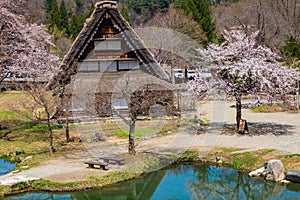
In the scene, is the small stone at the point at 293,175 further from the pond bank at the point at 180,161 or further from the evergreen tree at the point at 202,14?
the evergreen tree at the point at 202,14

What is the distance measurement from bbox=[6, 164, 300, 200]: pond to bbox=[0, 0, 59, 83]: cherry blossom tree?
8370 millimetres

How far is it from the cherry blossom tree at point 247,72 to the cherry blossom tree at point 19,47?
7.14 m

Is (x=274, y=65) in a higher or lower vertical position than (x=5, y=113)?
higher

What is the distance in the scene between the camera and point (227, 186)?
12.1m

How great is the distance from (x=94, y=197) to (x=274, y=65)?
912cm

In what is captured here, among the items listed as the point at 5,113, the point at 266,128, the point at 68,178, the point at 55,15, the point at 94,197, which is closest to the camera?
the point at 94,197

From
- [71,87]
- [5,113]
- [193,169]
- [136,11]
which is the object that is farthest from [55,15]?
[193,169]

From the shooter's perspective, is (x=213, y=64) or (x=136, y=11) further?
(x=136, y=11)

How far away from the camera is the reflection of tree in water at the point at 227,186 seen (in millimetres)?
11242

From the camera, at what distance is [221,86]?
16250 millimetres

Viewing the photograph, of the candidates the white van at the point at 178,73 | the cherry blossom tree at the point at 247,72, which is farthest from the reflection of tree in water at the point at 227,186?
the white van at the point at 178,73

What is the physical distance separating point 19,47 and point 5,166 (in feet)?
21.6

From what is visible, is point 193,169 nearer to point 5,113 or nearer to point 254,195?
point 254,195

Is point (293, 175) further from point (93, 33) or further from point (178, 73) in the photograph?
point (178, 73)
